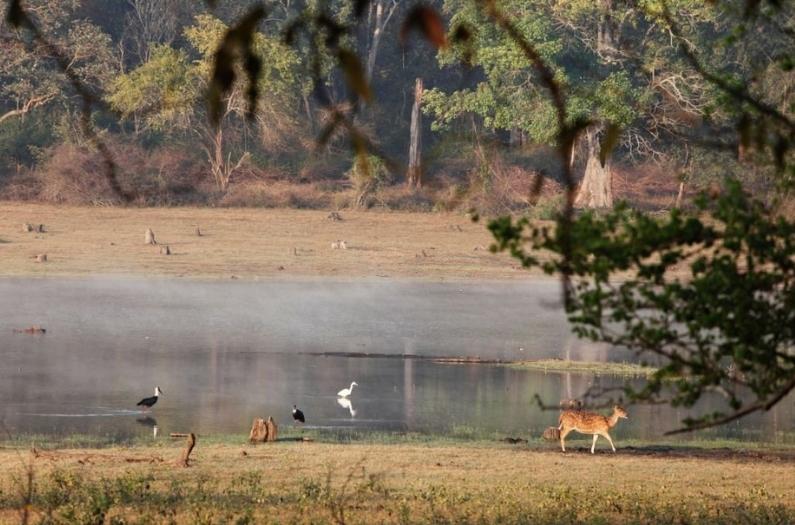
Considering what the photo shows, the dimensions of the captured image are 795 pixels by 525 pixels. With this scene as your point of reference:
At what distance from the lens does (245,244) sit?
111 ft

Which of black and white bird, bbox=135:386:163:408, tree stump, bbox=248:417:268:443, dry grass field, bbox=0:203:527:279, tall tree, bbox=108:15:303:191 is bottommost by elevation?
black and white bird, bbox=135:386:163:408

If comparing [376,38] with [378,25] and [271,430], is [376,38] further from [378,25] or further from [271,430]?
[271,430]

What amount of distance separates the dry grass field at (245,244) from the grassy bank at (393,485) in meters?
16.3

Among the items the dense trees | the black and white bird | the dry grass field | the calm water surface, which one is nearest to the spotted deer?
the calm water surface

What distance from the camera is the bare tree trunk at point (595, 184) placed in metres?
39.5

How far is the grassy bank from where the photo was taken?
8922mm

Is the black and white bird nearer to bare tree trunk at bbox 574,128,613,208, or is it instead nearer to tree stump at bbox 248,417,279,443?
tree stump at bbox 248,417,279,443

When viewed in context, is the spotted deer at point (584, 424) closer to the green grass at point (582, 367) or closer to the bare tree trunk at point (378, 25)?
the green grass at point (582, 367)

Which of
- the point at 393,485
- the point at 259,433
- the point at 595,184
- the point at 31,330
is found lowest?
the point at 31,330

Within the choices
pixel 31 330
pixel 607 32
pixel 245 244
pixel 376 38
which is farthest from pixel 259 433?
pixel 376 38

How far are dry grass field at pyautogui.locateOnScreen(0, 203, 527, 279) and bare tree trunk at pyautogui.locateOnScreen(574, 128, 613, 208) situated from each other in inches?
152

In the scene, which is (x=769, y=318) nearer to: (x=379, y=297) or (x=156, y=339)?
(x=156, y=339)

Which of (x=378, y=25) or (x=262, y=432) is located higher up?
(x=378, y=25)

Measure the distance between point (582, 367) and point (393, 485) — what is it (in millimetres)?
10412
